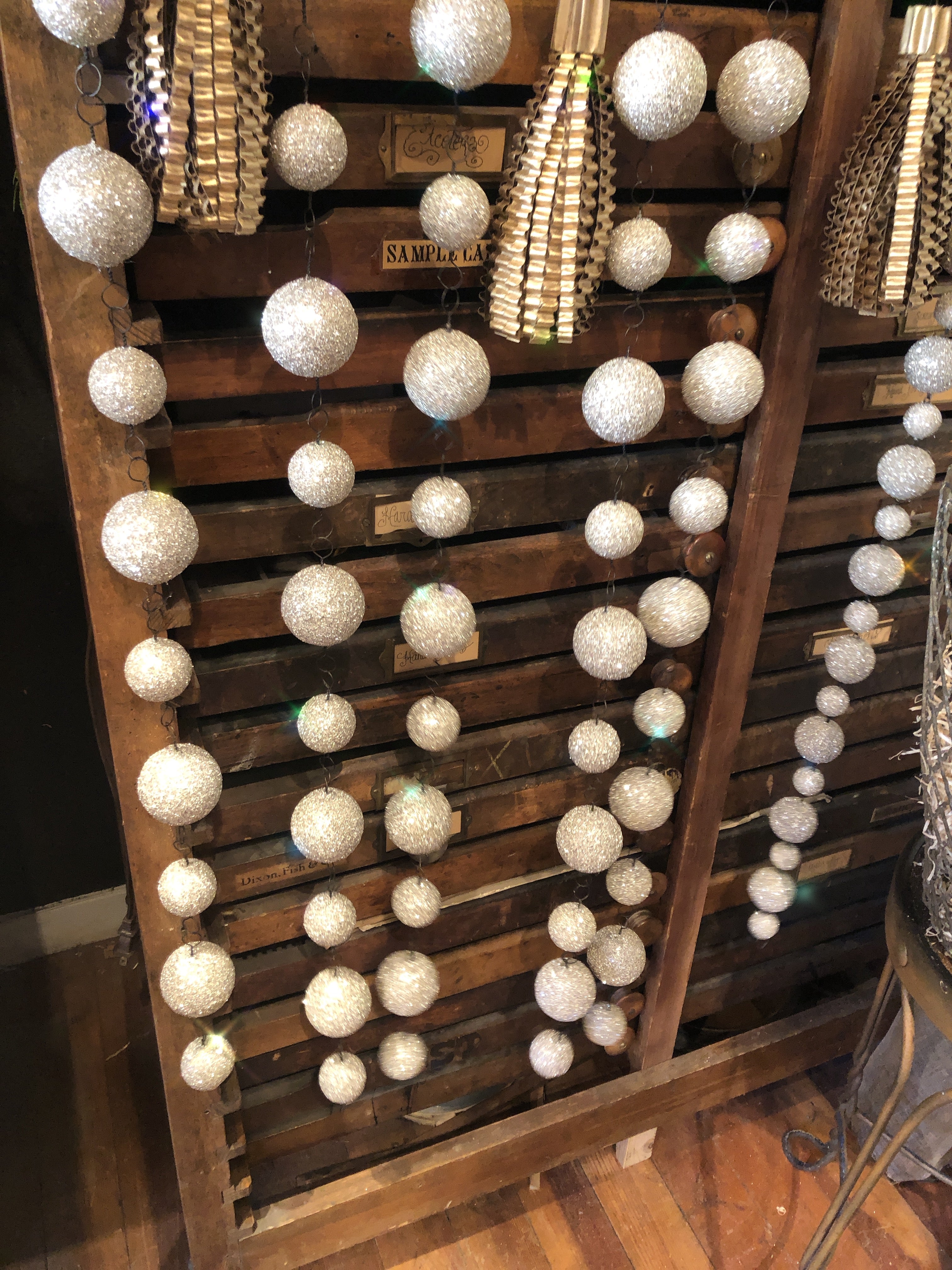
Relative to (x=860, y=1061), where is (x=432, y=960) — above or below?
above

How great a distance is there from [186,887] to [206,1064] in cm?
21

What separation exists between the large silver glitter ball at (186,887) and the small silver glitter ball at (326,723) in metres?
0.16

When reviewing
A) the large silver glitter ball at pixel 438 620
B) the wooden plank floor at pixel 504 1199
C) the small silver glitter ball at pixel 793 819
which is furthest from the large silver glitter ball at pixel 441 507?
the wooden plank floor at pixel 504 1199

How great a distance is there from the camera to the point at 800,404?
2.93 ft

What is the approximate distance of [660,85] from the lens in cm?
63

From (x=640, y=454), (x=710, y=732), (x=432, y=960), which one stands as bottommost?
(x=432, y=960)

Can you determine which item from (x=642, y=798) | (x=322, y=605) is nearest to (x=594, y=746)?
(x=642, y=798)

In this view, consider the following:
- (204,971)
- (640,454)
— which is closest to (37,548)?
(204,971)

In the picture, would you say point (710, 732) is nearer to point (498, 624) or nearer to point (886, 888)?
point (498, 624)

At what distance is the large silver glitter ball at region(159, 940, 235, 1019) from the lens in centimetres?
83

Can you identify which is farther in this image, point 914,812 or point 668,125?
point 914,812

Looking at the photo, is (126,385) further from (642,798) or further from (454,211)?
(642,798)

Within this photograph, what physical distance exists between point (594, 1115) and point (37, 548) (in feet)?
3.60

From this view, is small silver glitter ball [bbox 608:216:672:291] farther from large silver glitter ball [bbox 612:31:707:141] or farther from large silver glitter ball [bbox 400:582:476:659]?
large silver glitter ball [bbox 400:582:476:659]
